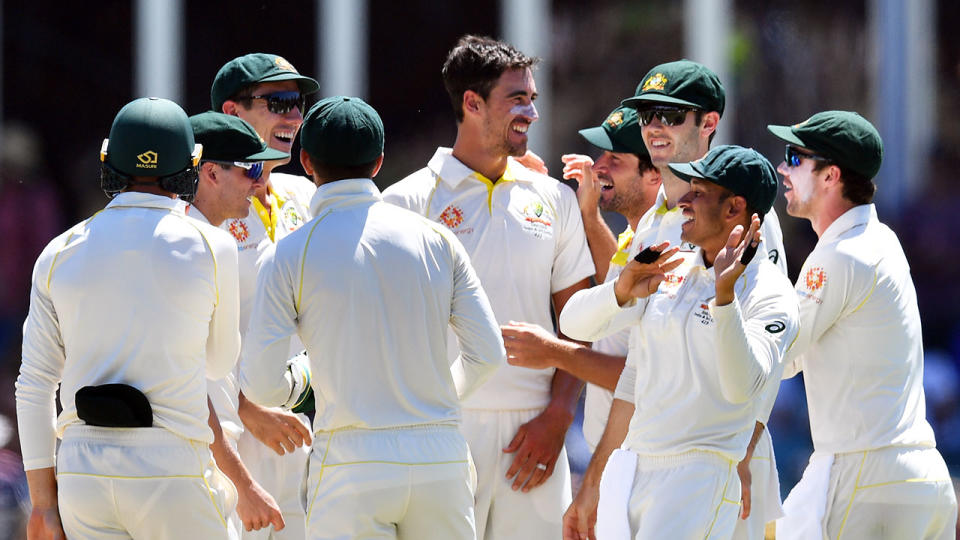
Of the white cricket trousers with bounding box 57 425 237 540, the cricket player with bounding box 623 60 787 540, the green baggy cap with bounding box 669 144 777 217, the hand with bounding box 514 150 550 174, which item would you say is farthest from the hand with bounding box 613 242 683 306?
the hand with bounding box 514 150 550 174

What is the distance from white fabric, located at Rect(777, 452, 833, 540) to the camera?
172 inches

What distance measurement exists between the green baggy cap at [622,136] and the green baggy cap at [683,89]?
21 centimetres

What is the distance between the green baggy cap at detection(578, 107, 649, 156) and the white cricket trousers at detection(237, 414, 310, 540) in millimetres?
1385

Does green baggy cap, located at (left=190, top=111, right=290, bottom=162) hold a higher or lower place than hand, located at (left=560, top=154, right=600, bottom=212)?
higher

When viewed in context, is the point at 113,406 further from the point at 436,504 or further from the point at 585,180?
the point at 585,180

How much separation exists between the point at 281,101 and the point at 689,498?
2.12 m

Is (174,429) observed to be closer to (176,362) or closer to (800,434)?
(176,362)

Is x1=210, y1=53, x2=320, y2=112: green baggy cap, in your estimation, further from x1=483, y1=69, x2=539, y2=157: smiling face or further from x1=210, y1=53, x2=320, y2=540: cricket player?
x1=483, y1=69, x2=539, y2=157: smiling face

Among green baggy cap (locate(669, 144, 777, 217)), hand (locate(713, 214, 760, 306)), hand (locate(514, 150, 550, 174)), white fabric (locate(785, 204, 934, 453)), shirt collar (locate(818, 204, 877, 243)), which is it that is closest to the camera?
hand (locate(713, 214, 760, 306))

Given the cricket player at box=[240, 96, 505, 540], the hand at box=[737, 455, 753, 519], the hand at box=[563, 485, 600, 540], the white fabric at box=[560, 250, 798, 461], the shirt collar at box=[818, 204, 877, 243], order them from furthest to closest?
the hand at box=[563, 485, 600, 540]
the shirt collar at box=[818, 204, 877, 243]
the hand at box=[737, 455, 753, 519]
the white fabric at box=[560, 250, 798, 461]
the cricket player at box=[240, 96, 505, 540]

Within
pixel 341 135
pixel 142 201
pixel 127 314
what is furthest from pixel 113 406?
pixel 341 135

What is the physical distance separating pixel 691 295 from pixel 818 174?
835 mm

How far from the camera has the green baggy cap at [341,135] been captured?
3.79 meters

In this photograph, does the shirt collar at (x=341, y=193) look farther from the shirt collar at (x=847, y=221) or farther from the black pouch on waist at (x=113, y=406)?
the shirt collar at (x=847, y=221)
